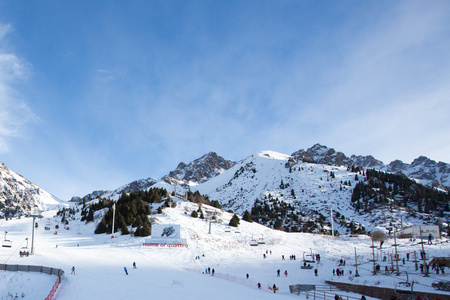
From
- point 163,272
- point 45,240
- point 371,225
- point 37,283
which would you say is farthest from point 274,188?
point 37,283

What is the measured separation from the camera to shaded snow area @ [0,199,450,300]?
27.7m

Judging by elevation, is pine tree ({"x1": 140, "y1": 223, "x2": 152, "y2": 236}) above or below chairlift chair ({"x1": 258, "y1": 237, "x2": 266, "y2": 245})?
above

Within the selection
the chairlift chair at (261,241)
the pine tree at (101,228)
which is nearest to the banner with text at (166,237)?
the pine tree at (101,228)

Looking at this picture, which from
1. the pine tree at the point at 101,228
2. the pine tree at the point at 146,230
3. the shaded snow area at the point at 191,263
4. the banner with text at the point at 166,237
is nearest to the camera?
the shaded snow area at the point at 191,263

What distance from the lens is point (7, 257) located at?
4062 cm

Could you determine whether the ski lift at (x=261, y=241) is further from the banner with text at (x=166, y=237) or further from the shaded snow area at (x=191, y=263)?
the banner with text at (x=166, y=237)

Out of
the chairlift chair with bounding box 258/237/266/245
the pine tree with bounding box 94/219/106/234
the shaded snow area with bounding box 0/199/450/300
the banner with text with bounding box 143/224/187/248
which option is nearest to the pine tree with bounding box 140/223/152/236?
the shaded snow area with bounding box 0/199/450/300

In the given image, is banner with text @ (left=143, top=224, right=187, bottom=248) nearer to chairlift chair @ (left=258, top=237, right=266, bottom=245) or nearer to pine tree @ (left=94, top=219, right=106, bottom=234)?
pine tree @ (left=94, top=219, right=106, bottom=234)

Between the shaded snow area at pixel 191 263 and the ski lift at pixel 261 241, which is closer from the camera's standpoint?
the shaded snow area at pixel 191 263

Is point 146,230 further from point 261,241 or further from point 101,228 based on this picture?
point 261,241

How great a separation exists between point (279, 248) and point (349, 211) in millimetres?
79035

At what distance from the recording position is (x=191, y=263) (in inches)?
1806

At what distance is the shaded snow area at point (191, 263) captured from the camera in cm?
2773

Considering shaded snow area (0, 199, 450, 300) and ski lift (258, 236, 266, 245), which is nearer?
shaded snow area (0, 199, 450, 300)
